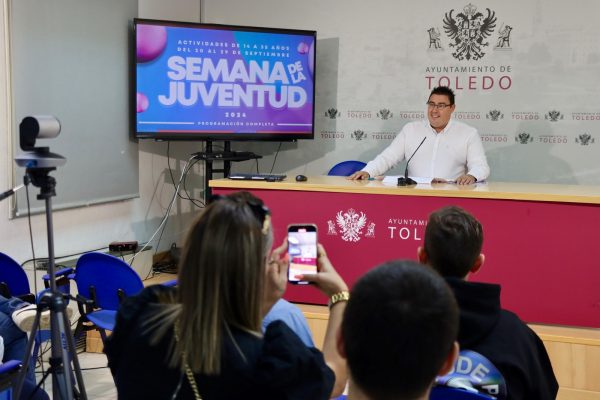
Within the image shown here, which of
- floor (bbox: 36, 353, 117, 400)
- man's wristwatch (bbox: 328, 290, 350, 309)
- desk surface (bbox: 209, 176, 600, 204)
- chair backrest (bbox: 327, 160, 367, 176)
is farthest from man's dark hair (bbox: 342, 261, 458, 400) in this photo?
chair backrest (bbox: 327, 160, 367, 176)

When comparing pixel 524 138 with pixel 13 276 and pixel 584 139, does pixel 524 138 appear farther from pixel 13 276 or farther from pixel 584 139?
pixel 13 276

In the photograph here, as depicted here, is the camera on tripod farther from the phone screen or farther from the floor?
the floor

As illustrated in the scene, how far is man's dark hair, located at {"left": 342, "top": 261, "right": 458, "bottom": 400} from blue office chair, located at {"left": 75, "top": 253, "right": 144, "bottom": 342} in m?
1.97

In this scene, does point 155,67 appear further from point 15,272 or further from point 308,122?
point 15,272

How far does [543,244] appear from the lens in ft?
10.6

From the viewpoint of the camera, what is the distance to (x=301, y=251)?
1741 millimetres

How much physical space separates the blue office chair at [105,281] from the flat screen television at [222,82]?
1.99 metres

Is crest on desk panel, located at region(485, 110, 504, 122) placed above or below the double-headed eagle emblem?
below

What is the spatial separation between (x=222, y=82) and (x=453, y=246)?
3.53 m

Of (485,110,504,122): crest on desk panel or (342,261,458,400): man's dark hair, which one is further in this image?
(485,110,504,122): crest on desk panel

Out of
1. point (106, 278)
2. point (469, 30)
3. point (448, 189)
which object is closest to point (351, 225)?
point (448, 189)

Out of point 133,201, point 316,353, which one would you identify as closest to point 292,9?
point 133,201

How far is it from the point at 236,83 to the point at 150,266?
5.09 feet

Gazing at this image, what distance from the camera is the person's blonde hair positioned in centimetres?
115
